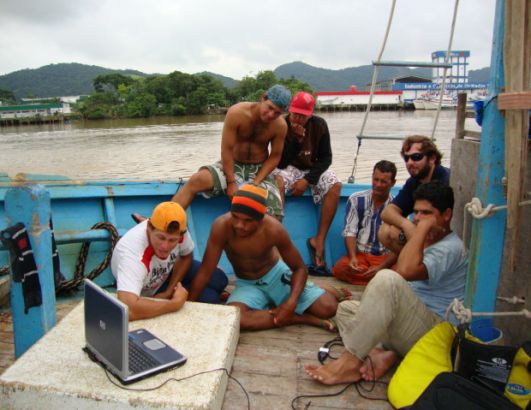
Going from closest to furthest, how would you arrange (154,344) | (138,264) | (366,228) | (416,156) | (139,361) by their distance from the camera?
(139,361)
(154,344)
(138,264)
(416,156)
(366,228)

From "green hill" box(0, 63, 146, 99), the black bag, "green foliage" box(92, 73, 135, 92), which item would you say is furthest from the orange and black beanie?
"green hill" box(0, 63, 146, 99)

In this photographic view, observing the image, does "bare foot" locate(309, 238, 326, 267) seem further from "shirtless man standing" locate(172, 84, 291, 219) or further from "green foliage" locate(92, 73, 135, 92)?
"green foliage" locate(92, 73, 135, 92)

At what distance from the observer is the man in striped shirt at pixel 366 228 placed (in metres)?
3.81

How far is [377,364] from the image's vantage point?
2361 mm

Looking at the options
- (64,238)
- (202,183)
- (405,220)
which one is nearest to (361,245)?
(405,220)

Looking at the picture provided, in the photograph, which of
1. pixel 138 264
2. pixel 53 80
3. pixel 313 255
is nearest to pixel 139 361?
pixel 138 264

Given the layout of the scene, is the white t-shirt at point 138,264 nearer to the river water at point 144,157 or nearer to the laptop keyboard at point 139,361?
the laptop keyboard at point 139,361

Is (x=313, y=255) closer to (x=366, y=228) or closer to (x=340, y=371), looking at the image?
(x=366, y=228)

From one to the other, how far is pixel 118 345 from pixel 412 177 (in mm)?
2476

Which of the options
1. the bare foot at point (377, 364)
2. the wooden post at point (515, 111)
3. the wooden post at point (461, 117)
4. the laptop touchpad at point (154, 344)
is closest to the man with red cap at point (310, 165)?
the wooden post at point (461, 117)

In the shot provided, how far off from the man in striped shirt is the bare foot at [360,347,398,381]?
1.36m

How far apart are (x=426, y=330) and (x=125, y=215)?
2.80 m

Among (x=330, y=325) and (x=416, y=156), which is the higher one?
(x=416, y=156)

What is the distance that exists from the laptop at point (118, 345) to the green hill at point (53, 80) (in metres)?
156
